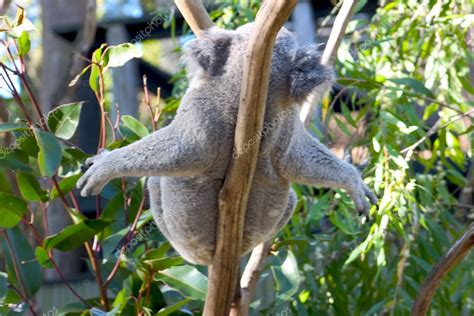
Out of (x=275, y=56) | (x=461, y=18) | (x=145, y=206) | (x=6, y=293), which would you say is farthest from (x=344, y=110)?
(x=6, y=293)

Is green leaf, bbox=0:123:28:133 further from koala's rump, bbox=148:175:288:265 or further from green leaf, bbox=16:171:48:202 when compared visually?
koala's rump, bbox=148:175:288:265

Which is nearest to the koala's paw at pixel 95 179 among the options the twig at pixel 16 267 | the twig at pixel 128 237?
the twig at pixel 128 237

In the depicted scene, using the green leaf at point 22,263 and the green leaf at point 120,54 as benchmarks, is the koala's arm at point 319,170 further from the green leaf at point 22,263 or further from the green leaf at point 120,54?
the green leaf at point 22,263

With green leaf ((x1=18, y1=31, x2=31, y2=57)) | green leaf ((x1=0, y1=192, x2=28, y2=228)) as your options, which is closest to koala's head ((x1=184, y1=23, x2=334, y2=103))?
green leaf ((x1=18, y1=31, x2=31, y2=57))

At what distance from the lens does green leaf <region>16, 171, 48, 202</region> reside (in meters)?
2.69

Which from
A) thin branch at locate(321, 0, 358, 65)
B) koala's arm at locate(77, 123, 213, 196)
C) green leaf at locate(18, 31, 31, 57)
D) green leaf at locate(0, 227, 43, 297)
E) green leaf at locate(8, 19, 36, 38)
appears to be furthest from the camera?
green leaf at locate(0, 227, 43, 297)

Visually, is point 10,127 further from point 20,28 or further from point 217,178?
point 217,178

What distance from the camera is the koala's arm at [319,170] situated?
83.6 inches

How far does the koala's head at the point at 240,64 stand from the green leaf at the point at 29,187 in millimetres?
851

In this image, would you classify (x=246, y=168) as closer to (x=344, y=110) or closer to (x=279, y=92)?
(x=279, y=92)

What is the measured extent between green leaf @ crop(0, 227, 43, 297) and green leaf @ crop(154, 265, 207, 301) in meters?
0.43

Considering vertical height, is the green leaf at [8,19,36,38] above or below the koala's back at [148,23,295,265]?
above

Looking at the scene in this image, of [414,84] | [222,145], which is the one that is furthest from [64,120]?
[414,84]

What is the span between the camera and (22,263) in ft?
9.24
